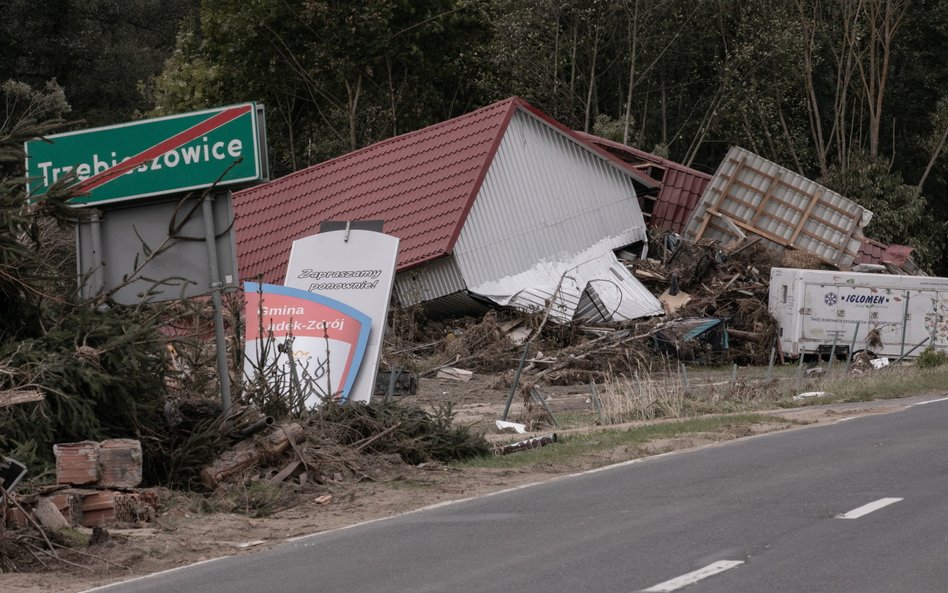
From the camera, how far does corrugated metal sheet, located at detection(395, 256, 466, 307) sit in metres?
28.9

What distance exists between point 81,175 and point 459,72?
35634mm

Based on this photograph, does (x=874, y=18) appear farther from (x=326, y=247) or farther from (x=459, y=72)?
(x=326, y=247)

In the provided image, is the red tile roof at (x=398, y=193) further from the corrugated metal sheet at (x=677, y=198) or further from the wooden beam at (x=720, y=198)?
the wooden beam at (x=720, y=198)

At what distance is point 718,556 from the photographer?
318 inches

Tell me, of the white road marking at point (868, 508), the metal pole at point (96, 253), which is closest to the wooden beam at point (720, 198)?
the metal pole at point (96, 253)

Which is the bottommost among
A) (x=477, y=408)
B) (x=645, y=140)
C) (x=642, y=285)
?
(x=477, y=408)

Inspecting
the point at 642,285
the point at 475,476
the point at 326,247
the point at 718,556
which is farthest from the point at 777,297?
the point at 718,556

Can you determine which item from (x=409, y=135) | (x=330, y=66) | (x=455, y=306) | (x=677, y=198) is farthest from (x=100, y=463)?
(x=330, y=66)

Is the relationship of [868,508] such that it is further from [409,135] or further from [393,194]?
[409,135]

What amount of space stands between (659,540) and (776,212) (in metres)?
25.4

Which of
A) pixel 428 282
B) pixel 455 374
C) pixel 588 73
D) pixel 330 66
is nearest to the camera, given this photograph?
pixel 455 374

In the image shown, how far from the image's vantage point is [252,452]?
12.0 meters

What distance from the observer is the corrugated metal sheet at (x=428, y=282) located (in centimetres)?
2889

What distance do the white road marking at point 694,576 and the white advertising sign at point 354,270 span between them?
8.55 metres
